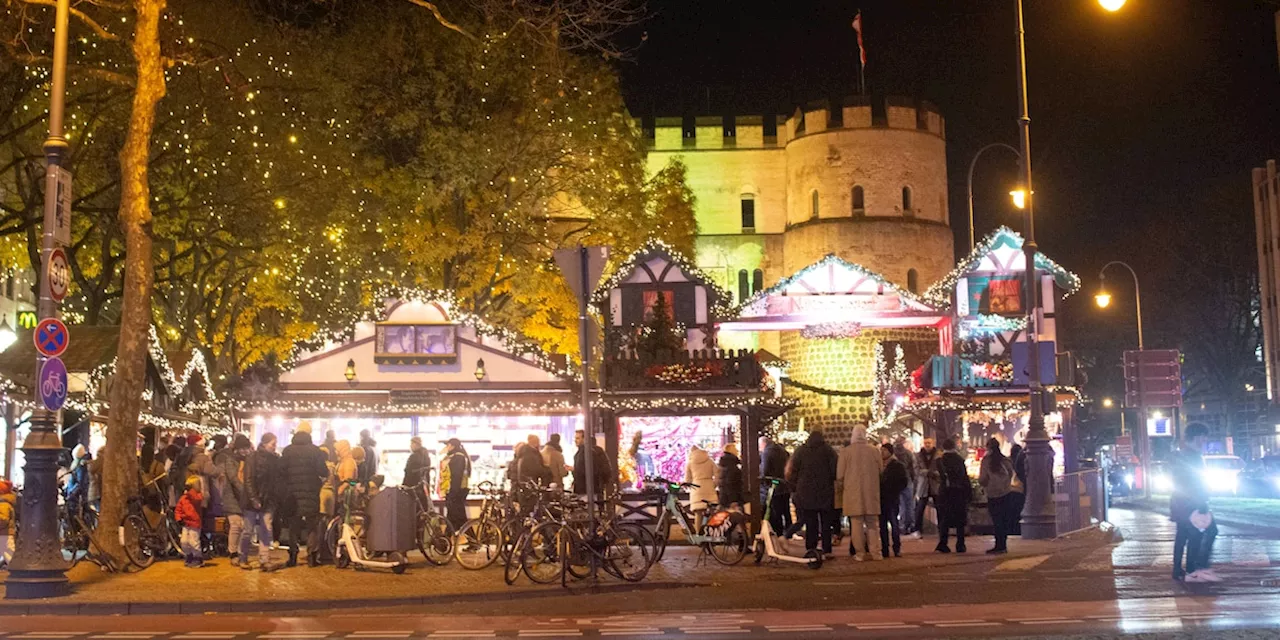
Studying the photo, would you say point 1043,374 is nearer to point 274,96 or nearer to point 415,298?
point 415,298

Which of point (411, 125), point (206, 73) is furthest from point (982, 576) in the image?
point (411, 125)

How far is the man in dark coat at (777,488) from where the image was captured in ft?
76.2

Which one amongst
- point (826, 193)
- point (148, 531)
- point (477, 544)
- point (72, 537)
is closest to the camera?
point (477, 544)

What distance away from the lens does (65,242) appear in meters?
16.7

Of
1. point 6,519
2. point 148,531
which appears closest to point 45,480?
point 6,519

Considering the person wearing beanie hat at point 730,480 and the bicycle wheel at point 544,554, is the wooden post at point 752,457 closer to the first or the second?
the person wearing beanie hat at point 730,480

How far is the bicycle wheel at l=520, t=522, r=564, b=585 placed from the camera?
56.5 feet

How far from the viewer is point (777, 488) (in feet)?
75.6

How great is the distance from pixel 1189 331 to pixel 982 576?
164ft

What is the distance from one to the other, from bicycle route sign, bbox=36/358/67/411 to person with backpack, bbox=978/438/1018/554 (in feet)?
42.1

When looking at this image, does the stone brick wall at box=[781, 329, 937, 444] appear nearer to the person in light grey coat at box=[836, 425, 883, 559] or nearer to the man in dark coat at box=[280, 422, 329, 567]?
the person in light grey coat at box=[836, 425, 883, 559]

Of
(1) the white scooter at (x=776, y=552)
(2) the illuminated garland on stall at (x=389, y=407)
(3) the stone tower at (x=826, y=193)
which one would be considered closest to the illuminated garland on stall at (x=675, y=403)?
(2) the illuminated garland on stall at (x=389, y=407)

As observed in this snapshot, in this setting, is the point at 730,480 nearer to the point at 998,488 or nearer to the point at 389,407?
the point at 998,488

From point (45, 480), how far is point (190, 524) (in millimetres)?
3524
